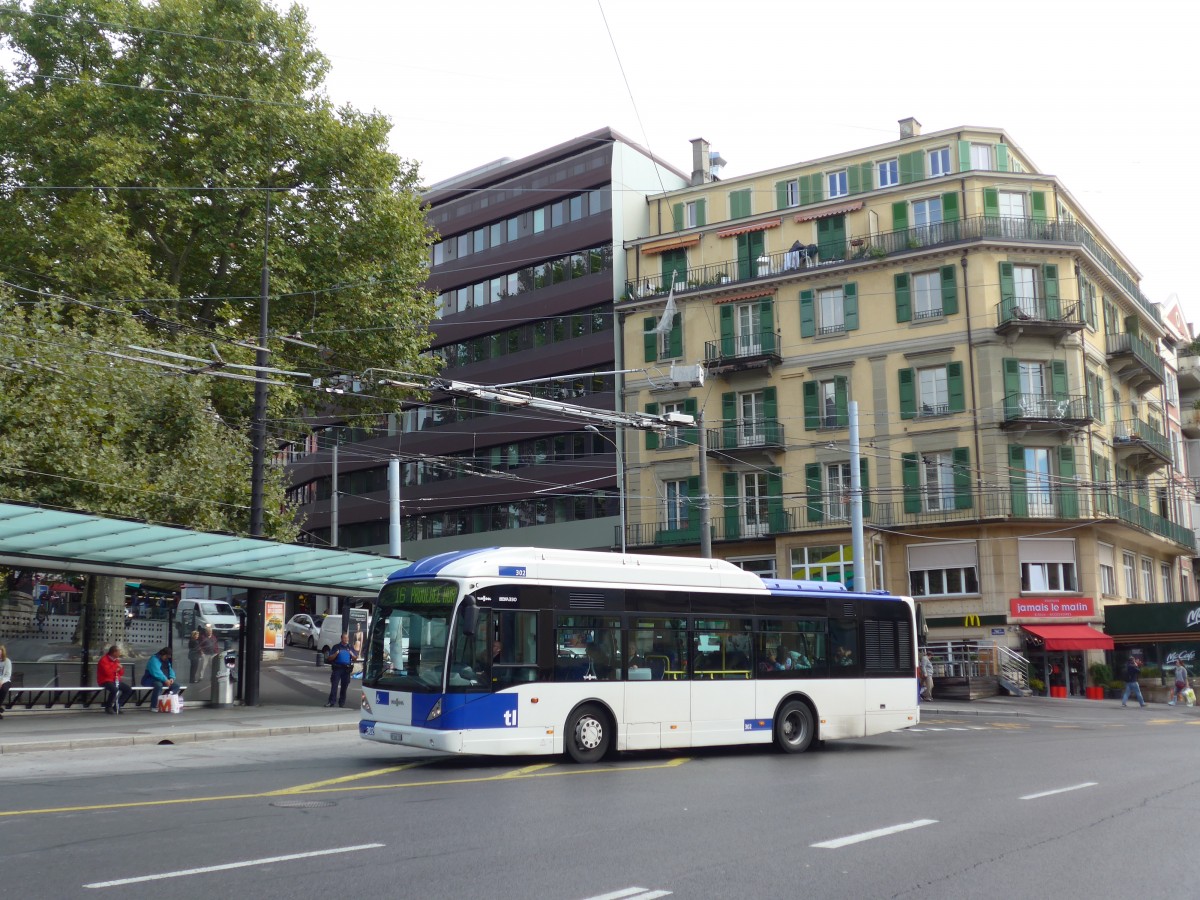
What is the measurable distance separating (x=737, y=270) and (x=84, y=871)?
45797mm

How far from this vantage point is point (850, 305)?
48.8 metres

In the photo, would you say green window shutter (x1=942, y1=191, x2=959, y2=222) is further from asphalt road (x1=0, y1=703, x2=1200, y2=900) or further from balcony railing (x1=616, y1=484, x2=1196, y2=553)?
asphalt road (x1=0, y1=703, x2=1200, y2=900)

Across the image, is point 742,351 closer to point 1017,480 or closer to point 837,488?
point 837,488

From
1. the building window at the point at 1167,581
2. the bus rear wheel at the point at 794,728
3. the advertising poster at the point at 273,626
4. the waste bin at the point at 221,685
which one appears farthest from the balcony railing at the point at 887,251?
the bus rear wheel at the point at 794,728

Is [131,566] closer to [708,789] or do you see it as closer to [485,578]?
[485,578]

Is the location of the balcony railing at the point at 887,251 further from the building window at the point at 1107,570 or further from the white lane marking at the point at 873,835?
the white lane marking at the point at 873,835

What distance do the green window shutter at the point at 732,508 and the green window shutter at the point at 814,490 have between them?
9.19 feet

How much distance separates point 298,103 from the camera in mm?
38688

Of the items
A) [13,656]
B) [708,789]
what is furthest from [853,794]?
[13,656]

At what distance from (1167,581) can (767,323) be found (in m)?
22.6

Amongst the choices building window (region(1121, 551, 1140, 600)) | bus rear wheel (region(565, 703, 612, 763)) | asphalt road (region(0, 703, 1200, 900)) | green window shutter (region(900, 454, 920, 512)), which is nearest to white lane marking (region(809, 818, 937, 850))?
asphalt road (region(0, 703, 1200, 900))

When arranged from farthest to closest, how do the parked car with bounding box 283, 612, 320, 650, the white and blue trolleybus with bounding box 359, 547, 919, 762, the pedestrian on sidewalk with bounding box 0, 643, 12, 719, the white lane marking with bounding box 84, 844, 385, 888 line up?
the parked car with bounding box 283, 612, 320, 650 → the pedestrian on sidewalk with bounding box 0, 643, 12, 719 → the white and blue trolleybus with bounding box 359, 547, 919, 762 → the white lane marking with bounding box 84, 844, 385, 888

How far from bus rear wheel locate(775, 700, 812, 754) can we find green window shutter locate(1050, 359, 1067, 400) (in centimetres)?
2933

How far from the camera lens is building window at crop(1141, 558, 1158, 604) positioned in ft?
170
